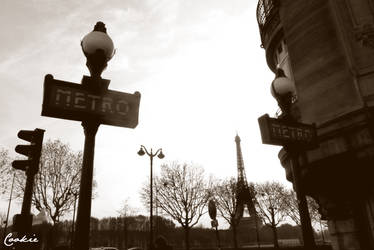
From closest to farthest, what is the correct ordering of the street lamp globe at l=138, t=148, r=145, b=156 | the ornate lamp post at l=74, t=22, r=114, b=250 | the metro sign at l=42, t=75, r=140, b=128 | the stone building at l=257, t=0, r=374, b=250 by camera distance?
→ the ornate lamp post at l=74, t=22, r=114, b=250, the metro sign at l=42, t=75, r=140, b=128, the stone building at l=257, t=0, r=374, b=250, the street lamp globe at l=138, t=148, r=145, b=156

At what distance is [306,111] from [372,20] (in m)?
3.47

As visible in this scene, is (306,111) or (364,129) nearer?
(364,129)

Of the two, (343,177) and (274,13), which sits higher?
(274,13)

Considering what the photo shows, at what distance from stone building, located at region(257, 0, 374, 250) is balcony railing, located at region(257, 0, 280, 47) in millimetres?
1807

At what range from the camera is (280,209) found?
57188mm

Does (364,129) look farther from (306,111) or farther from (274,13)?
(274,13)

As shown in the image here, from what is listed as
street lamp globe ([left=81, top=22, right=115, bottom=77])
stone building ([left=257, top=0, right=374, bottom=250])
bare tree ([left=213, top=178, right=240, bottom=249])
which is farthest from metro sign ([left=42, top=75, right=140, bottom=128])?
bare tree ([left=213, top=178, right=240, bottom=249])

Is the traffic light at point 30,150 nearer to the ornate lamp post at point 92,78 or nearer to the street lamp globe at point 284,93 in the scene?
the ornate lamp post at point 92,78

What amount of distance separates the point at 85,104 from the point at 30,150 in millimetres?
2389

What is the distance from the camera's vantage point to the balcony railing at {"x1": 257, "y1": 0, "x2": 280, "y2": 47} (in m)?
13.6

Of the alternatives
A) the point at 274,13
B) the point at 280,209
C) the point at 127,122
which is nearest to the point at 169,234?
the point at 280,209

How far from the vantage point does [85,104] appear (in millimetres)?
3768

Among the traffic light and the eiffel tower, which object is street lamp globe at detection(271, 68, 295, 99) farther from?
the eiffel tower

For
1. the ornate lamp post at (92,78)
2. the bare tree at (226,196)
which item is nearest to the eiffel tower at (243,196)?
the bare tree at (226,196)
